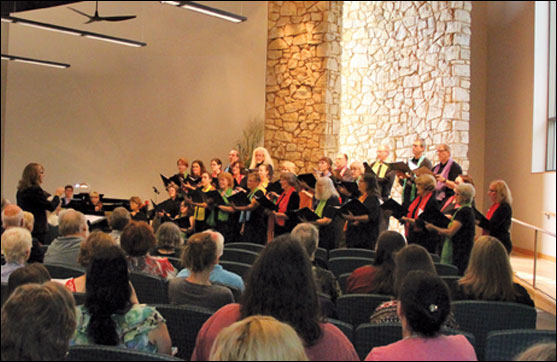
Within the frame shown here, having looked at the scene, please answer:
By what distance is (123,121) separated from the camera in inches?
436

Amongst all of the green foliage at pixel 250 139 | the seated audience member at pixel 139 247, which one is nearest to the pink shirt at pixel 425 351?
the seated audience member at pixel 139 247

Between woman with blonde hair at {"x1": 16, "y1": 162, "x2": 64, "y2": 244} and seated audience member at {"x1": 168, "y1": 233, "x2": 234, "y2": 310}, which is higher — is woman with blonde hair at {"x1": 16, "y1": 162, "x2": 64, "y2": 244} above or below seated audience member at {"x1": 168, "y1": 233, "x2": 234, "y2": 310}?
above

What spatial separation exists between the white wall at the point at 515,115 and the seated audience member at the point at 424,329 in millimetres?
7021

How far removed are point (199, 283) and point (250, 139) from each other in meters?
8.97

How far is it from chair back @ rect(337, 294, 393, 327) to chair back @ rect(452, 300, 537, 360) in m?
0.34

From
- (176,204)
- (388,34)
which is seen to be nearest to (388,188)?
(176,204)

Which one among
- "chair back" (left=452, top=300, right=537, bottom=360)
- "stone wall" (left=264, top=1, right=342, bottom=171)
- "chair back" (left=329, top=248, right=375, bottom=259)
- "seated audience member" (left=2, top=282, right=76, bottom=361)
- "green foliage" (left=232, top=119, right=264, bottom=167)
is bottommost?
"chair back" (left=452, top=300, right=537, bottom=360)

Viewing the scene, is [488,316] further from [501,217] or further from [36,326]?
[501,217]

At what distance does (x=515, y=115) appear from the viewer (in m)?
11.2

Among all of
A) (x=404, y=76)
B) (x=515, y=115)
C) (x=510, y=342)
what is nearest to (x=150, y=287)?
(x=510, y=342)

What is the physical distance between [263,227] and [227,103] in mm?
4975

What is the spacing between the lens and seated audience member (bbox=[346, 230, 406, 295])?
3.48 metres

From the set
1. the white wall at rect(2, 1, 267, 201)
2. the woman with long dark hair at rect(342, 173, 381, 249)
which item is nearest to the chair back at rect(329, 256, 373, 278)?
the woman with long dark hair at rect(342, 173, 381, 249)

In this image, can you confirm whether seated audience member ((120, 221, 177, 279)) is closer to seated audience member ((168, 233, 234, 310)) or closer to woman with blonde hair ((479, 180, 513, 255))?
seated audience member ((168, 233, 234, 310))
